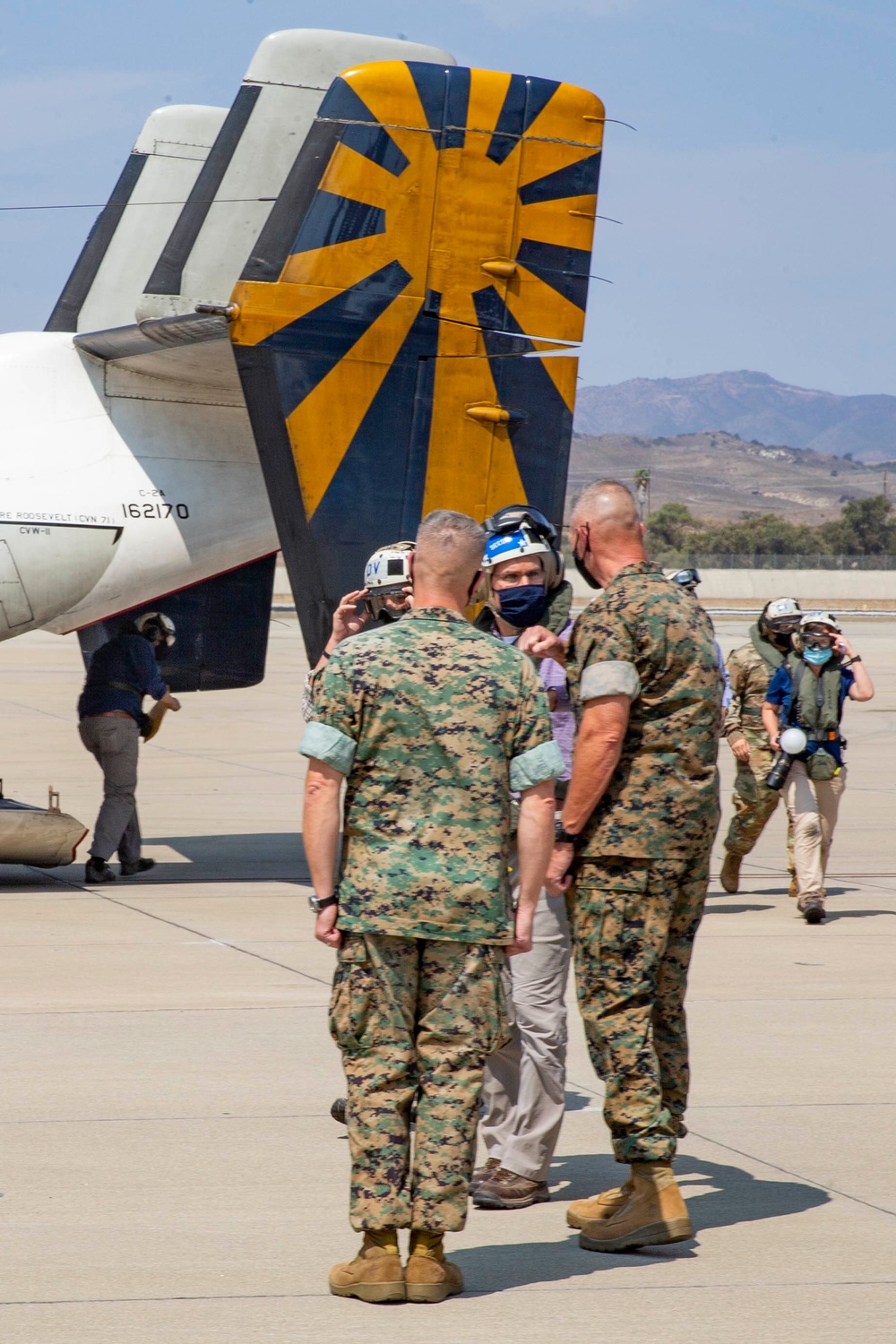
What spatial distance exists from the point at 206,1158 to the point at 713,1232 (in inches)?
63.9

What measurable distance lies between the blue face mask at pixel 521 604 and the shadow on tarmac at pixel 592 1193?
1.79 metres

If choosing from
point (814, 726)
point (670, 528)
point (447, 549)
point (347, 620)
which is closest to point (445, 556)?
point (447, 549)

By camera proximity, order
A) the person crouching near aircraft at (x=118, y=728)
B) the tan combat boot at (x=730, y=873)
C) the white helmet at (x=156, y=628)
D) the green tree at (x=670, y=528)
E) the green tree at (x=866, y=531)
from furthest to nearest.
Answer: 1. the green tree at (x=670, y=528)
2. the green tree at (x=866, y=531)
3. the white helmet at (x=156, y=628)
4. the person crouching near aircraft at (x=118, y=728)
5. the tan combat boot at (x=730, y=873)

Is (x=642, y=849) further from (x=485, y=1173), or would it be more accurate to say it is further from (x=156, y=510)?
(x=156, y=510)

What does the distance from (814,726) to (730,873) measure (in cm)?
140

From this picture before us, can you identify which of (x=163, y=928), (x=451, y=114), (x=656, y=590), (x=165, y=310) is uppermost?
(x=451, y=114)

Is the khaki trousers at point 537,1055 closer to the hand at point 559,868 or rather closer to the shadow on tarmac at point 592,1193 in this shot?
the shadow on tarmac at point 592,1193

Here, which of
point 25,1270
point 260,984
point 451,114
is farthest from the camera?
point 451,114

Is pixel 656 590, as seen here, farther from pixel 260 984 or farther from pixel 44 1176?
pixel 260 984

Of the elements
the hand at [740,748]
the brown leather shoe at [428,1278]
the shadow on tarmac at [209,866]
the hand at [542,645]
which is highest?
the hand at [542,645]

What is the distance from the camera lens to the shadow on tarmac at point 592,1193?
4258 mm

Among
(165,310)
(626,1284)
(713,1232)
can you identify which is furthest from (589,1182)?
(165,310)

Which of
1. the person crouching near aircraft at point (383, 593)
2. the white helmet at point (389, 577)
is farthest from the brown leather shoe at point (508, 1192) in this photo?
the white helmet at point (389, 577)

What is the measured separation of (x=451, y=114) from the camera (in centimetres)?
1057
